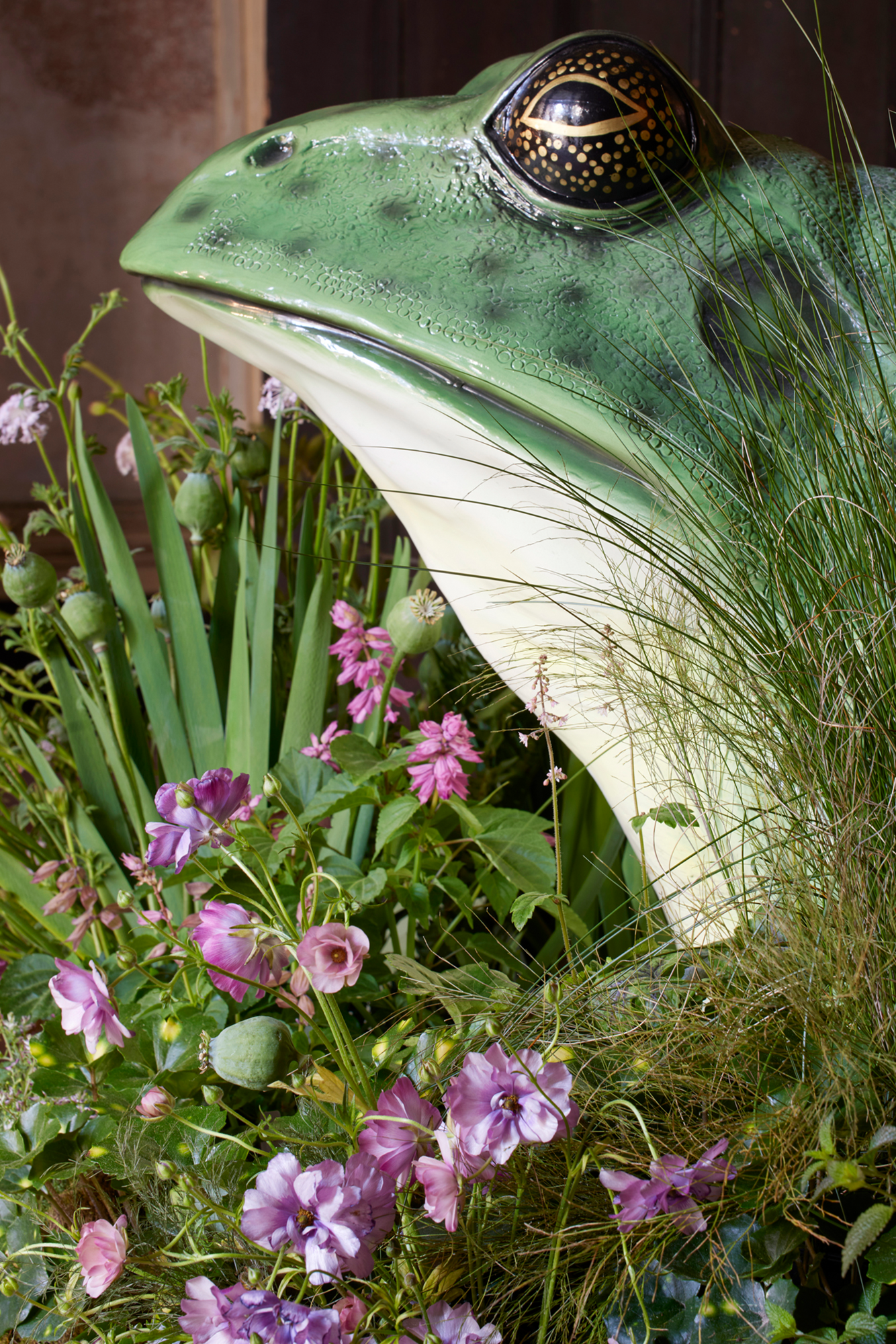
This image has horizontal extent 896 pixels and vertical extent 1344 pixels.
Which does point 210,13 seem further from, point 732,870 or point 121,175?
point 732,870

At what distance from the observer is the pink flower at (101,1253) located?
33cm

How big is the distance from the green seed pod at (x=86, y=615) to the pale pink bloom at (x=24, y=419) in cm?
15

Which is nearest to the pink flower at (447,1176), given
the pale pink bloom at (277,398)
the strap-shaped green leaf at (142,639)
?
the strap-shaped green leaf at (142,639)

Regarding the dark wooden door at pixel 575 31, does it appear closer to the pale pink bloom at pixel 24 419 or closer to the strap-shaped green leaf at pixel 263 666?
the pale pink bloom at pixel 24 419

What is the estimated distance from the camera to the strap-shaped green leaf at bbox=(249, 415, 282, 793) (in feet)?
2.22

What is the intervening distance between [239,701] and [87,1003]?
1.00 ft

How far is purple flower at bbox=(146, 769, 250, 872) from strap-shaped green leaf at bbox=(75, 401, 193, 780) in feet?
1.06

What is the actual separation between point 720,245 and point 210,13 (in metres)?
2.06

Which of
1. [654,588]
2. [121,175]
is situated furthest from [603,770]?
[121,175]

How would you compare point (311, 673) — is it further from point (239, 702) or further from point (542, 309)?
point (542, 309)

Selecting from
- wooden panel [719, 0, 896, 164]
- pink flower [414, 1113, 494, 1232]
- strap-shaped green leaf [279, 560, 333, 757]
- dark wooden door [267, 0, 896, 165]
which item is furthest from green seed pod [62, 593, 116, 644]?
wooden panel [719, 0, 896, 164]

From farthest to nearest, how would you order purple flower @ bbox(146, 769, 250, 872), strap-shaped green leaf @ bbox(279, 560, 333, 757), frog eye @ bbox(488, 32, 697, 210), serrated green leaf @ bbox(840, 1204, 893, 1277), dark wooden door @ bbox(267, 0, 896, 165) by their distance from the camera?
1. dark wooden door @ bbox(267, 0, 896, 165)
2. strap-shaped green leaf @ bbox(279, 560, 333, 757)
3. frog eye @ bbox(488, 32, 697, 210)
4. purple flower @ bbox(146, 769, 250, 872)
5. serrated green leaf @ bbox(840, 1204, 893, 1277)

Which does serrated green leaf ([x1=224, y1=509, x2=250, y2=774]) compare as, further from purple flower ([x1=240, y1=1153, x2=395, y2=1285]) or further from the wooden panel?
the wooden panel

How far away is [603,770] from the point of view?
533 mm
